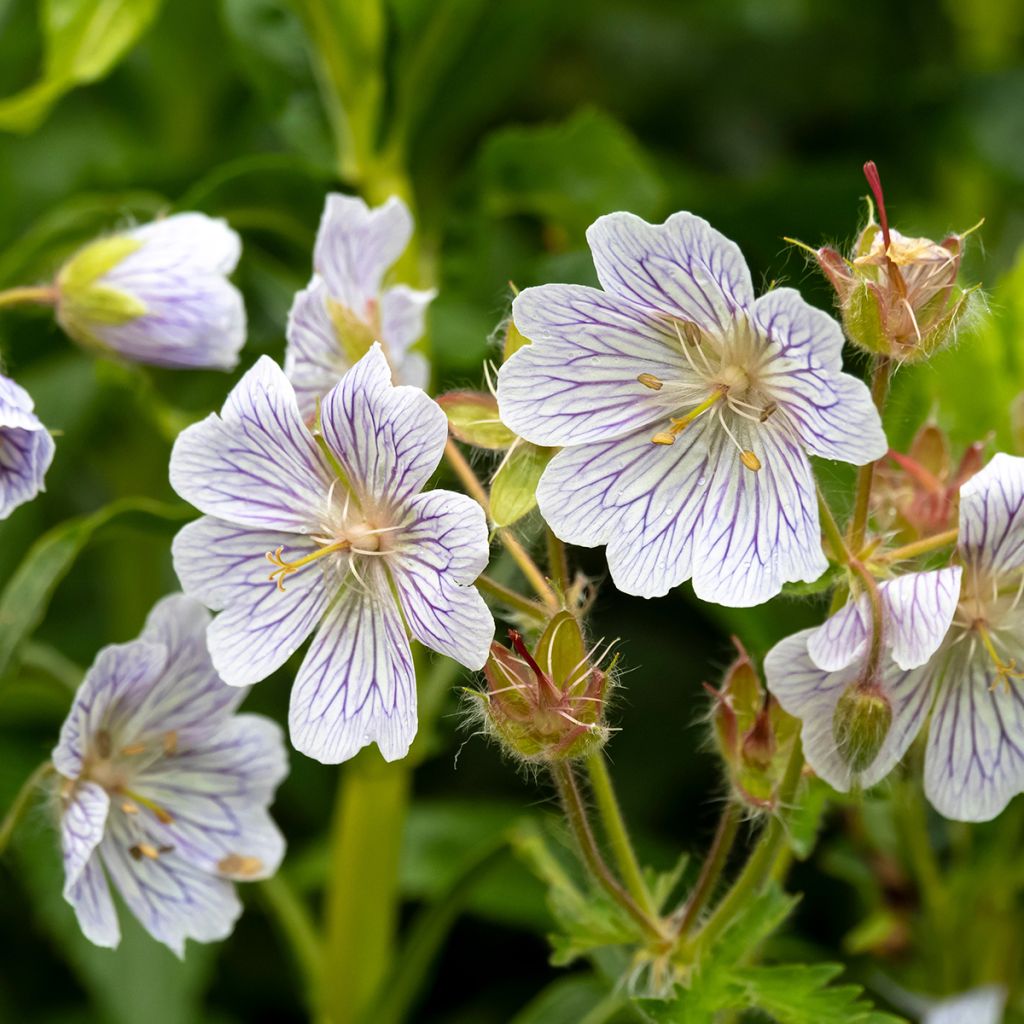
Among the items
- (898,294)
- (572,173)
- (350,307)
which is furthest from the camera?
(572,173)

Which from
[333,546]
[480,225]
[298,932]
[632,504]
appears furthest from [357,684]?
[480,225]

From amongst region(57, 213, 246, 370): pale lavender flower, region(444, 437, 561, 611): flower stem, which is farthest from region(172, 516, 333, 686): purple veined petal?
region(57, 213, 246, 370): pale lavender flower

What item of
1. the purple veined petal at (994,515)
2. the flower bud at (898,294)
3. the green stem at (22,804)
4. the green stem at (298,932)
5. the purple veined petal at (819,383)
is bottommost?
the green stem at (298,932)

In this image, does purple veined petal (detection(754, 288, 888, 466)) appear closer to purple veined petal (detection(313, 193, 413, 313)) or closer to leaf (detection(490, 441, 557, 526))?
leaf (detection(490, 441, 557, 526))

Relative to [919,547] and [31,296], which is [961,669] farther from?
[31,296]

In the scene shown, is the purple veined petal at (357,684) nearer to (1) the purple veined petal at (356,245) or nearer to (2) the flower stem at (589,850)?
(2) the flower stem at (589,850)

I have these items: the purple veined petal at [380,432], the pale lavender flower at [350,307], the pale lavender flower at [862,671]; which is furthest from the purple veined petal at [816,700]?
the pale lavender flower at [350,307]
